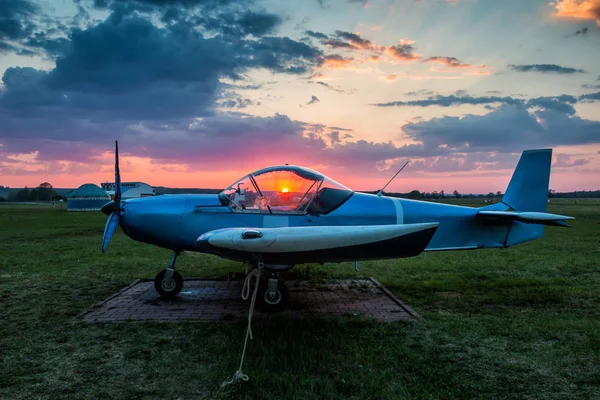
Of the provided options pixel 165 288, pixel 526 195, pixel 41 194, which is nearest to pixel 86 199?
pixel 165 288

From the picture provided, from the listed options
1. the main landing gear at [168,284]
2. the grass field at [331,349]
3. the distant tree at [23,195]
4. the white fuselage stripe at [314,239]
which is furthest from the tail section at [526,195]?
the distant tree at [23,195]

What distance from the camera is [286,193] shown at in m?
7.43

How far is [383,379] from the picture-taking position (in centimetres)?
445

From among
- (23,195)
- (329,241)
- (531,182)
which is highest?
(23,195)

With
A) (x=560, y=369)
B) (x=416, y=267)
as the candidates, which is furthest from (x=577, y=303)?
(x=416, y=267)

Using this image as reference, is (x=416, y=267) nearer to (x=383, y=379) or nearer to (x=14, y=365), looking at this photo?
(x=383, y=379)

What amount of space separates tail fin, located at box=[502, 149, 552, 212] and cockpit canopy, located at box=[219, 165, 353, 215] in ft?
12.5

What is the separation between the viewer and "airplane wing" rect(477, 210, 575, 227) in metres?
7.28

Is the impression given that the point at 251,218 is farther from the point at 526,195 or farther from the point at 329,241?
the point at 526,195

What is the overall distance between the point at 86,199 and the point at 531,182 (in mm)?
55701

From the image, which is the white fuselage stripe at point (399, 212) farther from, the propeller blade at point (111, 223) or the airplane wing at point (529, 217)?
the propeller blade at point (111, 223)

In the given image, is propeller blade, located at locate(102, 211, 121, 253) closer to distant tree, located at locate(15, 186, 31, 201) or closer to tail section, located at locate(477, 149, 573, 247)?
tail section, located at locate(477, 149, 573, 247)

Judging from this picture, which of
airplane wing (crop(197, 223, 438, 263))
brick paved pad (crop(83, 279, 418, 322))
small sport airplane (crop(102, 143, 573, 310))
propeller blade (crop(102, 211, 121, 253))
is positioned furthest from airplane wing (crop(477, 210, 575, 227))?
propeller blade (crop(102, 211, 121, 253))

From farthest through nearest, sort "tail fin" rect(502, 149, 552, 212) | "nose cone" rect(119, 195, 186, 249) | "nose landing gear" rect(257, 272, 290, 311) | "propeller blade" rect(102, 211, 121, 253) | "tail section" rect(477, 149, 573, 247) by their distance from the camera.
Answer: "tail fin" rect(502, 149, 552, 212) < "tail section" rect(477, 149, 573, 247) < "propeller blade" rect(102, 211, 121, 253) < "nose cone" rect(119, 195, 186, 249) < "nose landing gear" rect(257, 272, 290, 311)
